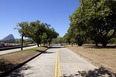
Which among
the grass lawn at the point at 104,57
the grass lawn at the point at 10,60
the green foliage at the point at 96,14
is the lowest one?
the grass lawn at the point at 104,57

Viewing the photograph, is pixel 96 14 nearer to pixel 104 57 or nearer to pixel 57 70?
pixel 104 57

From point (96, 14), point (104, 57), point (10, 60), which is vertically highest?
point (96, 14)


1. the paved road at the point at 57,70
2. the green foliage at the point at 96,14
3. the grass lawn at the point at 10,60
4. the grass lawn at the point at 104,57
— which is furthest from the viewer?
the green foliage at the point at 96,14

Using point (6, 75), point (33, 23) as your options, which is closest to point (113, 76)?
point (6, 75)

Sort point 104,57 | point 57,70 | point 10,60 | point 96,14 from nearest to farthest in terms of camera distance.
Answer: point 57,70 < point 10,60 < point 104,57 < point 96,14

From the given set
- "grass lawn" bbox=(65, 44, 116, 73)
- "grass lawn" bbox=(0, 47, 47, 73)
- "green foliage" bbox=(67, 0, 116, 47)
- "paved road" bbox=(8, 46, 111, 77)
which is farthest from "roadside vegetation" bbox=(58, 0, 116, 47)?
"grass lawn" bbox=(0, 47, 47, 73)

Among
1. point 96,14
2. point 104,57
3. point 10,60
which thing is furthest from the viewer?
point 96,14

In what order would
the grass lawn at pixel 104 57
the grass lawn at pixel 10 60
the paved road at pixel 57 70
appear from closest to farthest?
1. the paved road at pixel 57 70
2. the grass lawn at pixel 10 60
3. the grass lawn at pixel 104 57

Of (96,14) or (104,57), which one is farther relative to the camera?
(96,14)

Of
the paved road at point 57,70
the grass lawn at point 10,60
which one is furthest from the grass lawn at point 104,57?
the grass lawn at point 10,60

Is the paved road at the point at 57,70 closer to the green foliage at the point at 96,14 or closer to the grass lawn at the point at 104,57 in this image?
the grass lawn at the point at 104,57

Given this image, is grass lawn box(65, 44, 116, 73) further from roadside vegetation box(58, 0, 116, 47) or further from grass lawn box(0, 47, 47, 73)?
grass lawn box(0, 47, 47, 73)

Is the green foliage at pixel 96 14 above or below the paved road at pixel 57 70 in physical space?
above

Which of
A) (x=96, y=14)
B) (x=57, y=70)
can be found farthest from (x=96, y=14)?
(x=57, y=70)
